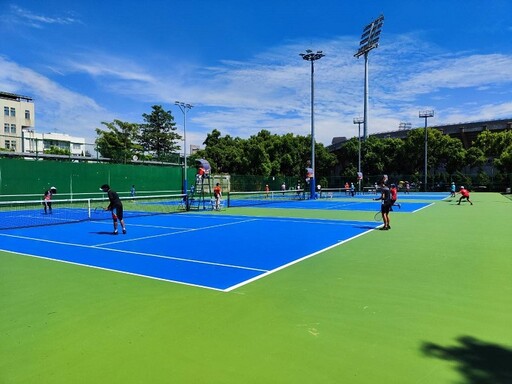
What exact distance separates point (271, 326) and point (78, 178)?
32.9m

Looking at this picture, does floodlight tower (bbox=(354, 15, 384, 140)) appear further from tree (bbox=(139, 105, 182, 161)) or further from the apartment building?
the apartment building

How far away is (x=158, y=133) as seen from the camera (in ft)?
231

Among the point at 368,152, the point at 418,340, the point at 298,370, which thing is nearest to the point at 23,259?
the point at 298,370

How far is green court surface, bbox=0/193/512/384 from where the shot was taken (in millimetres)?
3736

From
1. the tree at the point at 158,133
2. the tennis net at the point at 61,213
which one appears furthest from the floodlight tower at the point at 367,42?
the tennis net at the point at 61,213

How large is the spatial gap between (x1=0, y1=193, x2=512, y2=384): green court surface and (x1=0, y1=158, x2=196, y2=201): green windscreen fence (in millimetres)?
24923

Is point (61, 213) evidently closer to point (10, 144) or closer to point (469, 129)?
point (10, 144)

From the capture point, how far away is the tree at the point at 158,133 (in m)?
70.7

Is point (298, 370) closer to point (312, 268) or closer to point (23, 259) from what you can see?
point (312, 268)

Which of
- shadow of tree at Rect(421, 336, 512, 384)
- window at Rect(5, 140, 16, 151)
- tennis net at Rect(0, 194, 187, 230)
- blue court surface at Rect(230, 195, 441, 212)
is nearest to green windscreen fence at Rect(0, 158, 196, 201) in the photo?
tennis net at Rect(0, 194, 187, 230)

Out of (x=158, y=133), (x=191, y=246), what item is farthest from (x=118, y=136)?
(x=191, y=246)

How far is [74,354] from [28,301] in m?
2.30

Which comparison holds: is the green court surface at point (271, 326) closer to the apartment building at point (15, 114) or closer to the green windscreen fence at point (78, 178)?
the green windscreen fence at point (78, 178)

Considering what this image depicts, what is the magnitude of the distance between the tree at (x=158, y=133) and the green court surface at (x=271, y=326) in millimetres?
64823
